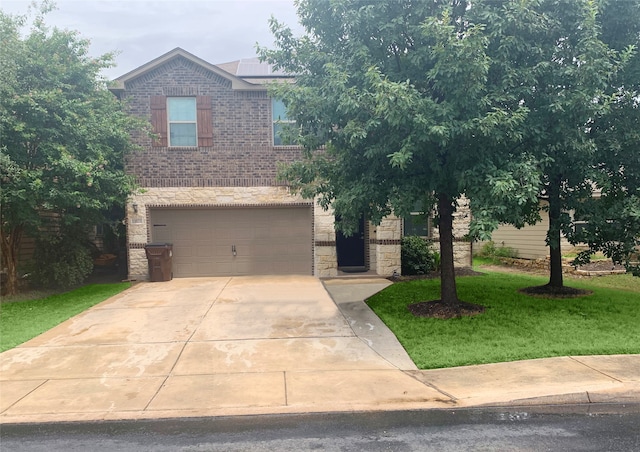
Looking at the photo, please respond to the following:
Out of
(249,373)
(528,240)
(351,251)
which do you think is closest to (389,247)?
(351,251)

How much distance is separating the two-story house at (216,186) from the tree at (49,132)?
5.55ft

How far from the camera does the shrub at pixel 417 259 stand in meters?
13.7

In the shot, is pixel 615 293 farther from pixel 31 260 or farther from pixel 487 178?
pixel 31 260

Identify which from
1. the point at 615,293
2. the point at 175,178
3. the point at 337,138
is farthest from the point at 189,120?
the point at 615,293

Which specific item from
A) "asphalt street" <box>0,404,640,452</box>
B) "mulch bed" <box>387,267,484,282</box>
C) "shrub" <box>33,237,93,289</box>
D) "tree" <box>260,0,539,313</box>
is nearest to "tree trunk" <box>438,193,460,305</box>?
"tree" <box>260,0,539,313</box>

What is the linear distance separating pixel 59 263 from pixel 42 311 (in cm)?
267

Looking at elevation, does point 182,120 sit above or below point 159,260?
above

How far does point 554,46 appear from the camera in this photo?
281 inches

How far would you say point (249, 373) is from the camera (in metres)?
5.75

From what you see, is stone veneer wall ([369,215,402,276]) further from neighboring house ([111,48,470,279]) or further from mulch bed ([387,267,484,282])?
mulch bed ([387,267,484,282])

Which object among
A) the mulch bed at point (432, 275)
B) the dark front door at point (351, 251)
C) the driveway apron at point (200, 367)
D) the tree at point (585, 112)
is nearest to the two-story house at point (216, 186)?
the mulch bed at point (432, 275)

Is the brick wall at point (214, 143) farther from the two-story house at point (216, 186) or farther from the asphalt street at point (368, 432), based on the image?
the asphalt street at point (368, 432)

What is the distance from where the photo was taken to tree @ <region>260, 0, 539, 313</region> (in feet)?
20.4

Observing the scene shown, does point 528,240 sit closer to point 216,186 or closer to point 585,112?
point 585,112
